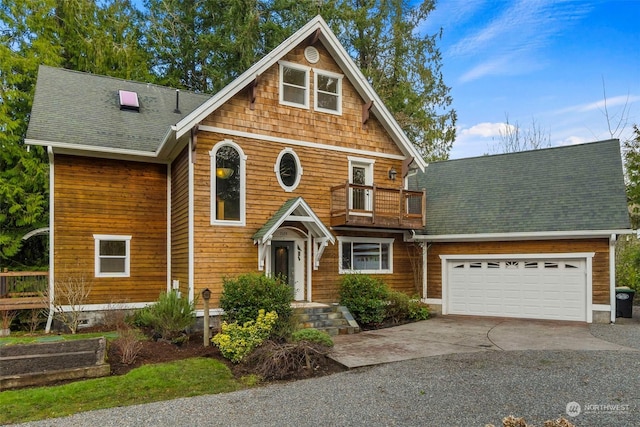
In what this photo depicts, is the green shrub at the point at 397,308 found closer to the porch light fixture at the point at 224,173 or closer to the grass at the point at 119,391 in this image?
the porch light fixture at the point at 224,173

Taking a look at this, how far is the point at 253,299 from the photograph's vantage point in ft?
31.2

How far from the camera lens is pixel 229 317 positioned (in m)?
9.61

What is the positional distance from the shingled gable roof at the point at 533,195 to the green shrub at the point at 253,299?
6520mm

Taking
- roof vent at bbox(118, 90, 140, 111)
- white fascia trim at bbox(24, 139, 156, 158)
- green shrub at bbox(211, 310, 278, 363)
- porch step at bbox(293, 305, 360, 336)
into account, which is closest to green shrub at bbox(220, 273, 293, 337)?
green shrub at bbox(211, 310, 278, 363)

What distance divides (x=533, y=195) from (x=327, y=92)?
7653 millimetres

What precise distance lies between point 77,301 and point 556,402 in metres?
10.9

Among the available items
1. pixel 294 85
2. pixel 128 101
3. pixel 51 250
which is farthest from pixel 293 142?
pixel 51 250

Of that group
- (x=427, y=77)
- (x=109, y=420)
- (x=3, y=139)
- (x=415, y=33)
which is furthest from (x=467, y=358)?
(x=415, y=33)

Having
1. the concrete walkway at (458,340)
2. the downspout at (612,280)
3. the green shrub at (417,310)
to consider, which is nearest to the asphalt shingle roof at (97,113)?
the concrete walkway at (458,340)

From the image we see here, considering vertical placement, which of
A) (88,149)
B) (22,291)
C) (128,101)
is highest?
(128,101)

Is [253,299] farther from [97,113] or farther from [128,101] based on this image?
[128,101]

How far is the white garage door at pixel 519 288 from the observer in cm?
1254

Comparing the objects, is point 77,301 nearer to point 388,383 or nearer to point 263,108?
point 263,108

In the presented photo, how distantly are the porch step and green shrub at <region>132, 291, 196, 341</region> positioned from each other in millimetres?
2572
